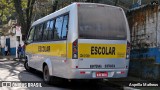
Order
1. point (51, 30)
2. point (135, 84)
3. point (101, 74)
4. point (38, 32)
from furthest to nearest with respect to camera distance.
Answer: point (38, 32), point (51, 30), point (135, 84), point (101, 74)

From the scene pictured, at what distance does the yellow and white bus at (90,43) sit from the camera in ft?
30.2

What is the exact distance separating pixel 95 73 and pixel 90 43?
0.93m

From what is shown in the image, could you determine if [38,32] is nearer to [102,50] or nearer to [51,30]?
[51,30]

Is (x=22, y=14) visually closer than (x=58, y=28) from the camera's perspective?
No

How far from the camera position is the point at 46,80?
11.2 metres

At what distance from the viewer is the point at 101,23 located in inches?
379

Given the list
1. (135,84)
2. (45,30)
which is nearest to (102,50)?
(135,84)

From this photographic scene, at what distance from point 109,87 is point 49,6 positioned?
15.4 metres

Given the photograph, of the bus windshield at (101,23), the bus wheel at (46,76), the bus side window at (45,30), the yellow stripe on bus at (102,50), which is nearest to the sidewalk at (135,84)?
the yellow stripe on bus at (102,50)

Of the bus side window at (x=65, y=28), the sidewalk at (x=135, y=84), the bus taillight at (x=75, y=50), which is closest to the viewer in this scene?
the bus taillight at (x=75, y=50)

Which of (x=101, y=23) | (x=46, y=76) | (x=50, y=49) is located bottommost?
(x=46, y=76)

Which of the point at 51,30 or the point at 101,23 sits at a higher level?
the point at 101,23

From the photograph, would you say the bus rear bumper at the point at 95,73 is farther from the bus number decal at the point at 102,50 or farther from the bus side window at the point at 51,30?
the bus side window at the point at 51,30

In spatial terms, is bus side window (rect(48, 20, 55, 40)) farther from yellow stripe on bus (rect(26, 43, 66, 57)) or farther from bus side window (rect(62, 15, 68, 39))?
bus side window (rect(62, 15, 68, 39))
